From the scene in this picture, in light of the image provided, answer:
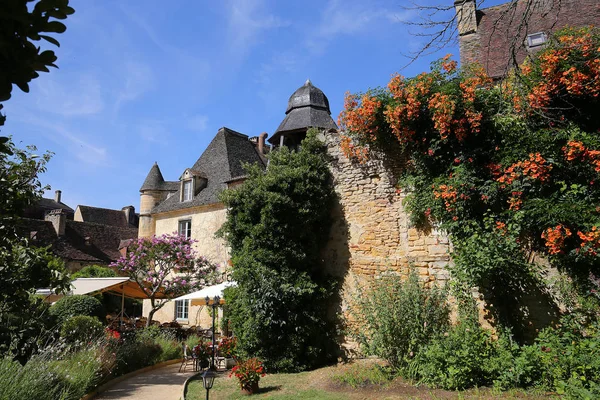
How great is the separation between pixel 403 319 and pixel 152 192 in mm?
17829

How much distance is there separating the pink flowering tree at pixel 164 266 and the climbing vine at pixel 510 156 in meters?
10.5

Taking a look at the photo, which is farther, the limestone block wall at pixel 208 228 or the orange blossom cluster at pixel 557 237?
the limestone block wall at pixel 208 228

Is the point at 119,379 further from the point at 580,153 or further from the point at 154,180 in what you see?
the point at 154,180

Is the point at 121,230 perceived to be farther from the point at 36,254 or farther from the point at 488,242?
the point at 488,242

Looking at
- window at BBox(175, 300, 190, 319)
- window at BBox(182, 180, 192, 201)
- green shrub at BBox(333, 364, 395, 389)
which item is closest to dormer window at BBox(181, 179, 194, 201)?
window at BBox(182, 180, 192, 201)

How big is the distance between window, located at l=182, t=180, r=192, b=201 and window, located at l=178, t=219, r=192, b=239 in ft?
3.54

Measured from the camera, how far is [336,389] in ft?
22.5

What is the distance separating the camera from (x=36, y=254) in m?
6.22

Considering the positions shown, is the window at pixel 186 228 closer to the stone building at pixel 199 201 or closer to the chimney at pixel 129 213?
the stone building at pixel 199 201

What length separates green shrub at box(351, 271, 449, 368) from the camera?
7.17 meters

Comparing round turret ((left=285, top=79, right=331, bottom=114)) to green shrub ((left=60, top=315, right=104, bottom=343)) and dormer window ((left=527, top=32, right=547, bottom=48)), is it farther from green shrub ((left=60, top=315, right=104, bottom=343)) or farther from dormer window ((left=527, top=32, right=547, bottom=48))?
green shrub ((left=60, top=315, right=104, bottom=343))

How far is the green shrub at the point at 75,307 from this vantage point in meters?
13.3

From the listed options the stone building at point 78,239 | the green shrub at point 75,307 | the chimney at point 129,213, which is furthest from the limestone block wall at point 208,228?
the chimney at point 129,213

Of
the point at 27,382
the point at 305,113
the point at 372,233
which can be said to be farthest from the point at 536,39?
the point at 27,382
